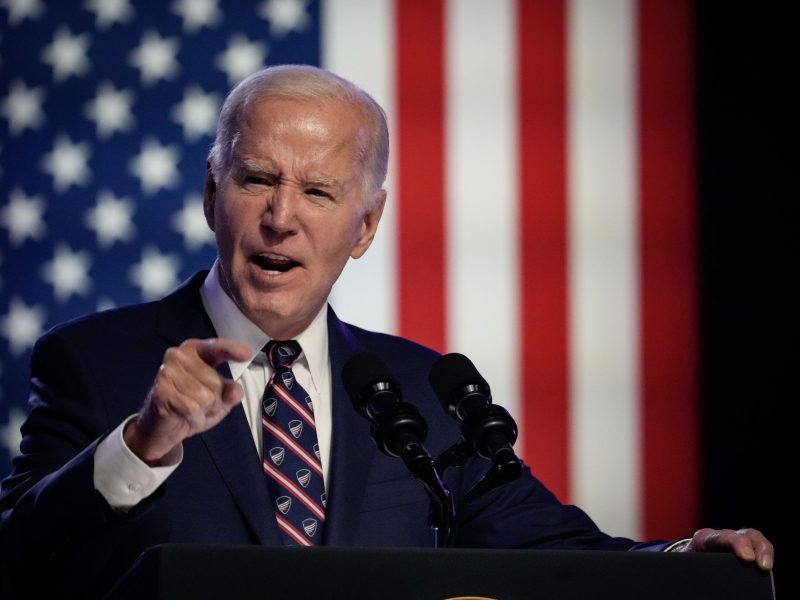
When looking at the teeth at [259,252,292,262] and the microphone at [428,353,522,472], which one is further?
the teeth at [259,252,292,262]

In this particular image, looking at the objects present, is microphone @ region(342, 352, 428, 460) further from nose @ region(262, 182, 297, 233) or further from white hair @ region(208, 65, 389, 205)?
white hair @ region(208, 65, 389, 205)

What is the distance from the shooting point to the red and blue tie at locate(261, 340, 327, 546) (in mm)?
1789

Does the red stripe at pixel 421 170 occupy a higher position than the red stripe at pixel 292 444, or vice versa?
the red stripe at pixel 421 170

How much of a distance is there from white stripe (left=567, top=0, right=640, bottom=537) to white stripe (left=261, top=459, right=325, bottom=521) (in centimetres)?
136

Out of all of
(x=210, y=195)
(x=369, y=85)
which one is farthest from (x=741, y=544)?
(x=369, y=85)

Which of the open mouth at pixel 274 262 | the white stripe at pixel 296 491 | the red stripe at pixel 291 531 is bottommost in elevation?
the red stripe at pixel 291 531

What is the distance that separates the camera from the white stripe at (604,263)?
3041 mm

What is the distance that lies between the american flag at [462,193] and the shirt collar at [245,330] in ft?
3.16

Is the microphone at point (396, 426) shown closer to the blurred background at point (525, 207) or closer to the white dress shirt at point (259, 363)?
the white dress shirt at point (259, 363)

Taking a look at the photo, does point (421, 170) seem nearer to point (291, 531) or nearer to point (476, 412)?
point (291, 531)

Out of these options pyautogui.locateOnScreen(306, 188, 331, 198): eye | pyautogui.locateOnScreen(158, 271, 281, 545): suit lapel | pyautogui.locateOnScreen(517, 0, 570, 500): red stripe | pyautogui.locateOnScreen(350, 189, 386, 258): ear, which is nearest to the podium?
pyautogui.locateOnScreen(158, 271, 281, 545): suit lapel

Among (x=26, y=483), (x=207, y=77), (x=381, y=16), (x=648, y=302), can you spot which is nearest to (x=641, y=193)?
(x=648, y=302)

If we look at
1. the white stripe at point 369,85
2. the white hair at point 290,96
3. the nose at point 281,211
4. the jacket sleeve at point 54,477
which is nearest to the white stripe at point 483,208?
the white stripe at point 369,85

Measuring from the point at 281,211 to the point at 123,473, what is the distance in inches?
24.4
